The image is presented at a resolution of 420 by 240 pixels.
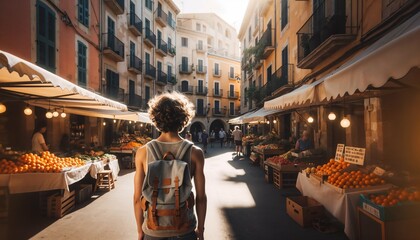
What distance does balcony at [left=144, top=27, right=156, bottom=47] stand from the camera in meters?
22.2

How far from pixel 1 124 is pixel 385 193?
10.2 metres

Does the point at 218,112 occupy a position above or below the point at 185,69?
below

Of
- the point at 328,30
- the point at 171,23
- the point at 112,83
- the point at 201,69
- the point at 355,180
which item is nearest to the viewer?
the point at 355,180

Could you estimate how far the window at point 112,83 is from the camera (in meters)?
15.7

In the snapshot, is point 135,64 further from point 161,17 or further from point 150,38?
point 161,17

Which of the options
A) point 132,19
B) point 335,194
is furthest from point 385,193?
point 132,19

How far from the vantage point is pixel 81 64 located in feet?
41.0

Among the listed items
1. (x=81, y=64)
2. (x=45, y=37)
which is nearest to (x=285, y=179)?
(x=45, y=37)

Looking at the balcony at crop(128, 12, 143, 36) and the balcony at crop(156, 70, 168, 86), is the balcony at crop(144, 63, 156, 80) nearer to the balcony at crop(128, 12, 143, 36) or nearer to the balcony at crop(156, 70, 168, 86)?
the balcony at crop(156, 70, 168, 86)

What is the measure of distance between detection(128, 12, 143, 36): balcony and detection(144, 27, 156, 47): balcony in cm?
155

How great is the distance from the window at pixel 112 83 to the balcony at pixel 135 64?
1978 millimetres

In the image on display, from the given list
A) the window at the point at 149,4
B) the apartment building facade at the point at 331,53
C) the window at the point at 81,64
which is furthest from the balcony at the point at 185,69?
the window at the point at 81,64

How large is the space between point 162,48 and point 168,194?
26.2 metres

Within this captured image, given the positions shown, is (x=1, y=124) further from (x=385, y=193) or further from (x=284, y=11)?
(x=284, y=11)
